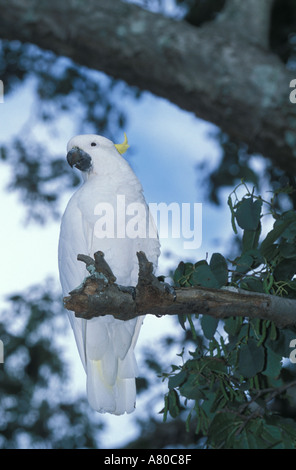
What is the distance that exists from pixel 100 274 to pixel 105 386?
709 millimetres

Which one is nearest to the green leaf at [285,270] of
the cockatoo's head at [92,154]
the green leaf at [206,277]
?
the green leaf at [206,277]

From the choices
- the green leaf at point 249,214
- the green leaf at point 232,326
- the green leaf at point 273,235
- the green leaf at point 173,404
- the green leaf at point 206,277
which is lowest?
the green leaf at point 173,404

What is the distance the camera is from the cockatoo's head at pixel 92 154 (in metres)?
1.94

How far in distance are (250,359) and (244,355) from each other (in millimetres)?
22

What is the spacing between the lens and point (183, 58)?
79.5 inches

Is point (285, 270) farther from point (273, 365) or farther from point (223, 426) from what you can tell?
point (223, 426)

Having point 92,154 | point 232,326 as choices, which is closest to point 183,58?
point 92,154

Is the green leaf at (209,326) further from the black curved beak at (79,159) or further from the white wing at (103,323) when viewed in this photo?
the black curved beak at (79,159)

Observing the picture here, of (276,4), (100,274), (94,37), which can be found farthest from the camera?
(276,4)

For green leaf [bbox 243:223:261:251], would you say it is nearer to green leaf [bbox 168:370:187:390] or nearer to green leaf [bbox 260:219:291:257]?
green leaf [bbox 260:219:291:257]

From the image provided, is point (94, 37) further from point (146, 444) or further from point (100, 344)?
point (146, 444)

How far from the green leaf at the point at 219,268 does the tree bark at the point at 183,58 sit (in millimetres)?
A: 593

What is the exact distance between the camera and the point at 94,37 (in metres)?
2.06
